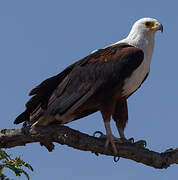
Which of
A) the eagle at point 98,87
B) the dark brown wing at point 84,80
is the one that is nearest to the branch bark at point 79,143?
the eagle at point 98,87

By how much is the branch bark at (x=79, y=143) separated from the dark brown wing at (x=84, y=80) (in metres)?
0.47

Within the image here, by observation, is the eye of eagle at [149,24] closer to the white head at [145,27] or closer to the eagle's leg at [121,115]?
the white head at [145,27]

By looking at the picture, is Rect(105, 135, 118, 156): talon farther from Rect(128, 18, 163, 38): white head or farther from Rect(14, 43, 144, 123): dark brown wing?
Rect(128, 18, 163, 38): white head

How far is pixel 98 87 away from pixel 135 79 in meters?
0.53

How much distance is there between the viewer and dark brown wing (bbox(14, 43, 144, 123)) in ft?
22.5

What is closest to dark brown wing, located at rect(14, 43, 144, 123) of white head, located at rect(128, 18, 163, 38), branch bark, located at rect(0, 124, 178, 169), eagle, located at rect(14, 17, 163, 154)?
eagle, located at rect(14, 17, 163, 154)

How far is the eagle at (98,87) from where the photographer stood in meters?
6.83

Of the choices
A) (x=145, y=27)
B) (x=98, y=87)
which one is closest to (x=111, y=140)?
(x=98, y=87)

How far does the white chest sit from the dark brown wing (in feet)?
0.22

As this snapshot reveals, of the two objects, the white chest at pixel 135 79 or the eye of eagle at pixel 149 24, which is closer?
the white chest at pixel 135 79

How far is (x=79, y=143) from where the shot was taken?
638 cm

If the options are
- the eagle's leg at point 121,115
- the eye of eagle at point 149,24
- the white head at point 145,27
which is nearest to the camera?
the eagle's leg at point 121,115

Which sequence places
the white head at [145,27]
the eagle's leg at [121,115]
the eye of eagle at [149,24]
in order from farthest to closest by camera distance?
the eye of eagle at [149,24]
the white head at [145,27]
the eagle's leg at [121,115]

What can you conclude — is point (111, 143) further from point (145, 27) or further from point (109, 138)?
point (145, 27)
